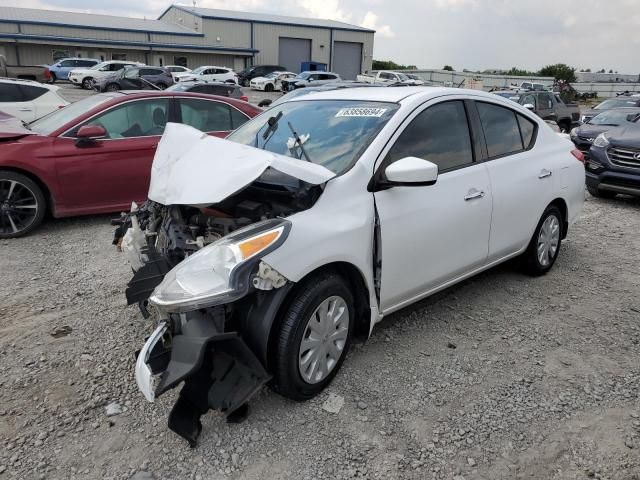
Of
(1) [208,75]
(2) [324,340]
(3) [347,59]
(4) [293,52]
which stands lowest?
(2) [324,340]

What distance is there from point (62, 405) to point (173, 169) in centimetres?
152

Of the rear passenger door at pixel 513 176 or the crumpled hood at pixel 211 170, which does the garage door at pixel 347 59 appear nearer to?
the rear passenger door at pixel 513 176

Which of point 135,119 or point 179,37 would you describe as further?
point 179,37

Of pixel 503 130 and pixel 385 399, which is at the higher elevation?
pixel 503 130

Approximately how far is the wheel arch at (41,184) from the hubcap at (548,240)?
5.11 metres

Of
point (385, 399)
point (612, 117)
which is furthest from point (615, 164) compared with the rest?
point (385, 399)

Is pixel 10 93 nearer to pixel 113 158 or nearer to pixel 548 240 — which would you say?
pixel 113 158

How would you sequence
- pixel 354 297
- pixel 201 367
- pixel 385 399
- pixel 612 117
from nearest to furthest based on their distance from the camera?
pixel 201 367 < pixel 385 399 < pixel 354 297 < pixel 612 117

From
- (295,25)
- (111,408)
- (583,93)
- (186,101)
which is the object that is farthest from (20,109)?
(583,93)

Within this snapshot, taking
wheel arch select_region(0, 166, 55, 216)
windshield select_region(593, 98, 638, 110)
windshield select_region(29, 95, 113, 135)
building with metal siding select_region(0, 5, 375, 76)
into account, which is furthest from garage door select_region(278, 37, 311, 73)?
wheel arch select_region(0, 166, 55, 216)

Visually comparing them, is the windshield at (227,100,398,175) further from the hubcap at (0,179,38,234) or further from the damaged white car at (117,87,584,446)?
the hubcap at (0,179,38,234)

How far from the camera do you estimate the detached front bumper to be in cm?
242

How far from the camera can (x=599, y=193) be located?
342 inches

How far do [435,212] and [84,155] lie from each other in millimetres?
4223
